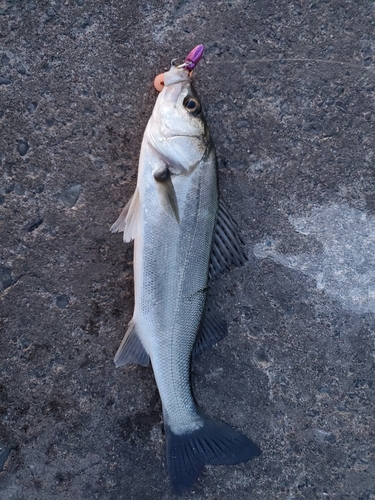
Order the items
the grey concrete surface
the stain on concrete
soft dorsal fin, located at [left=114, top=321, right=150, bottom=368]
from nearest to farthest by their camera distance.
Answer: soft dorsal fin, located at [left=114, top=321, right=150, bottom=368]
the grey concrete surface
the stain on concrete

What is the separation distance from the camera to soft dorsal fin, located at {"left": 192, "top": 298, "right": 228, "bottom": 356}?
103 inches

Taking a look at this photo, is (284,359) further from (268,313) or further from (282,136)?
(282,136)

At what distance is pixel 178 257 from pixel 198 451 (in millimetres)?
1173

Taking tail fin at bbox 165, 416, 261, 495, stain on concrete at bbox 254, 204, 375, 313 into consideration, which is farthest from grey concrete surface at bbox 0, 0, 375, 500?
tail fin at bbox 165, 416, 261, 495

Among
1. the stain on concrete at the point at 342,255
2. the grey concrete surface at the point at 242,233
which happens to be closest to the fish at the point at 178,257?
the grey concrete surface at the point at 242,233

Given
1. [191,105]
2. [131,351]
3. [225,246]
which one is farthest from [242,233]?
[131,351]

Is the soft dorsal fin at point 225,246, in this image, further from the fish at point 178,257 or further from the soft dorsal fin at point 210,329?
the soft dorsal fin at point 210,329

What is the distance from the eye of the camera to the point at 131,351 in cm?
254

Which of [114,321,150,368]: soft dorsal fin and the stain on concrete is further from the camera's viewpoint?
the stain on concrete

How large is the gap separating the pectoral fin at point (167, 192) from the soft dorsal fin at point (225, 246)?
30cm

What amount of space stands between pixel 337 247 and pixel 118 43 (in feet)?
6.25

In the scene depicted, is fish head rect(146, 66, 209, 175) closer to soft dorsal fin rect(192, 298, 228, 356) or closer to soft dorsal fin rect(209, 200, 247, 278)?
soft dorsal fin rect(209, 200, 247, 278)

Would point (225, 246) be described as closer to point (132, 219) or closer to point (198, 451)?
point (132, 219)

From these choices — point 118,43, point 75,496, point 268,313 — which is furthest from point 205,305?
point 118,43
